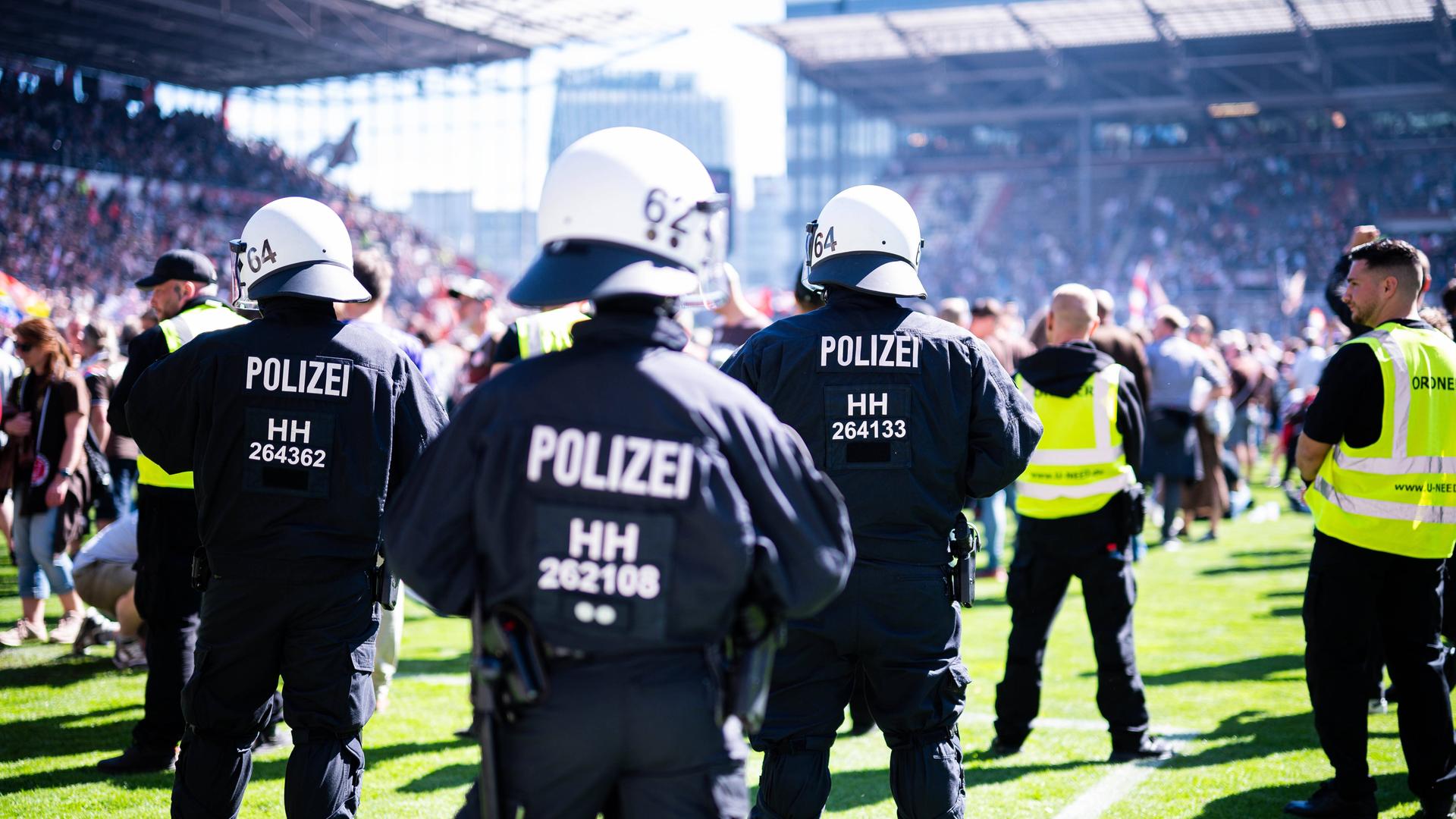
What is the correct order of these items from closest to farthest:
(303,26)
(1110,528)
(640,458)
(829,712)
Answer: (640,458)
(829,712)
(1110,528)
(303,26)

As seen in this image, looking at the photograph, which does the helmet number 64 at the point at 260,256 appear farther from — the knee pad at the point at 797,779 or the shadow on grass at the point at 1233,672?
the shadow on grass at the point at 1233,672

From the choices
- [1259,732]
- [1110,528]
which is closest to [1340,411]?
[1110,528]

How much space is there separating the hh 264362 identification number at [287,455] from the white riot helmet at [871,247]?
1519 millimetres

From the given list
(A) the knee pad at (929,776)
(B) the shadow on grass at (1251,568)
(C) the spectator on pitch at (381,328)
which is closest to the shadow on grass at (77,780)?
(C) the spectator on pitch at (381,328)

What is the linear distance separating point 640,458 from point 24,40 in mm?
27442

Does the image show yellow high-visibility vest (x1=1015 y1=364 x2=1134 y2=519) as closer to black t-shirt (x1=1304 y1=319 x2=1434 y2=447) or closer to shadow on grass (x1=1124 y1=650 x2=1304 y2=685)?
black t-shirt (x1=1304 y1=319 x2=1434 y2=447)

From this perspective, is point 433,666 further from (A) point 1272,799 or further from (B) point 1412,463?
(B) point 1412,463

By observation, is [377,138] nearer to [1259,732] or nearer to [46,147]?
[46,147]

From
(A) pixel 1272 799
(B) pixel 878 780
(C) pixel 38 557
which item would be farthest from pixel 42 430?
(A) pixel 1272 799

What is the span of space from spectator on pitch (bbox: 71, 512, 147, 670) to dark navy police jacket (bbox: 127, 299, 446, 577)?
3338 millimetres

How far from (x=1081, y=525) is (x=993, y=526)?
4.12 m

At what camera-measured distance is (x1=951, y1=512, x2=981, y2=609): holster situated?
12.0ft

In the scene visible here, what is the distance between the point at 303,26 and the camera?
2783 centimetres

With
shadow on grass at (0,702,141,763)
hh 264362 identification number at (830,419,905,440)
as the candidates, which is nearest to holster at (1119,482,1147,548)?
hh 264362 identification number at (830,419,905,440)
